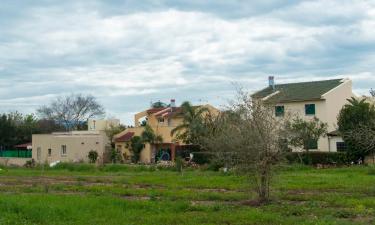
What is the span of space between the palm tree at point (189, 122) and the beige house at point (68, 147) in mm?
11079

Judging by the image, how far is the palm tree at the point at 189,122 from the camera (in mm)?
60938

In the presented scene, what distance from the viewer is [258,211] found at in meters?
18.1

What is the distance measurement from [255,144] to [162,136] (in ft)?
161

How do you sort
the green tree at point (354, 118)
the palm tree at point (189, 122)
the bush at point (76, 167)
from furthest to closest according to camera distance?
the palm tree at point (189, 122), the bush at point (76, 167), the green tree at point (354, 118)

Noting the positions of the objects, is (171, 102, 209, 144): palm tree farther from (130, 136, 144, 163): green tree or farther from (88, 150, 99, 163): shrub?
(88, 150, 99, 163): shrub

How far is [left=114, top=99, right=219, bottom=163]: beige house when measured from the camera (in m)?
68.7

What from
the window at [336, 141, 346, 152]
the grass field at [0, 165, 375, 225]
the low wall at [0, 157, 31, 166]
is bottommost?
the grass field at [0, 165, 375, 225]

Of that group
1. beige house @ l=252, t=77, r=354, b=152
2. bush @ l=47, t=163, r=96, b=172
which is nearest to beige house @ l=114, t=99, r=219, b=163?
beige house @ l=252, t=77, r=354, b=152

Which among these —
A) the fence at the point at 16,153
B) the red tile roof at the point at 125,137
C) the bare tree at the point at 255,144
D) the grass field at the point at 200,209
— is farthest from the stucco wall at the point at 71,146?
the bare tree at the point at 255,144

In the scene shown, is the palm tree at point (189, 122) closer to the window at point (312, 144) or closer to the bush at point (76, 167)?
the window at point (312, 144)

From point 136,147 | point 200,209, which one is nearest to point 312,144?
point 136,147

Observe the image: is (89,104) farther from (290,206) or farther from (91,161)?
(290,206)

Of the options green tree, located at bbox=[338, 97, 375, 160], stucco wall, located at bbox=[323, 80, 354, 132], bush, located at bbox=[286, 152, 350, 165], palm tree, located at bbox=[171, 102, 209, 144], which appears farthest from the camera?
palm tree, located at bbox=[171, 102, 209, 144]

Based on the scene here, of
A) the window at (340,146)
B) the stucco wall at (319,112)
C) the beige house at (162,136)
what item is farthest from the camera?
the beige house at (162,136)
